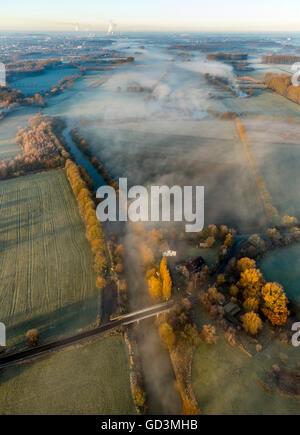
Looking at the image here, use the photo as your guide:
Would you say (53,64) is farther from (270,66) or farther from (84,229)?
(84,229)

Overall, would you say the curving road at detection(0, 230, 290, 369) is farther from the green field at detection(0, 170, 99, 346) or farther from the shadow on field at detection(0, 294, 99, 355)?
the green field at detection(0, 170, 99, 346)

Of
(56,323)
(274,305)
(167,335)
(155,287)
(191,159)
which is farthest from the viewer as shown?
(191,159)

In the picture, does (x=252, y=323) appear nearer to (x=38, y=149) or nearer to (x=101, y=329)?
(x=101, y=329)

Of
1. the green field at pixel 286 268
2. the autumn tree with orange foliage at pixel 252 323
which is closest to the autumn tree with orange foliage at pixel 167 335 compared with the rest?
the autumn tree with orange foliage at pixel 252 323

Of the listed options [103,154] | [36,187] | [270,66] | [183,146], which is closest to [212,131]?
[183,146]

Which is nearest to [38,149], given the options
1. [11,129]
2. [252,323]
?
[11,129]
